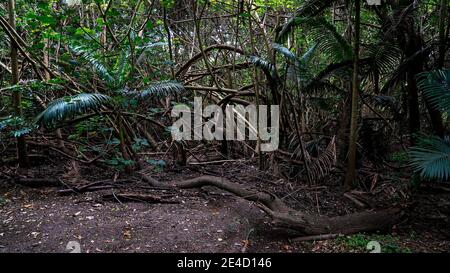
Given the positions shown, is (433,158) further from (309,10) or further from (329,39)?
(309,10)

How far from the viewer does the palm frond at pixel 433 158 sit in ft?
9.73

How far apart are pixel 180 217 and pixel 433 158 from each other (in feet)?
8.51

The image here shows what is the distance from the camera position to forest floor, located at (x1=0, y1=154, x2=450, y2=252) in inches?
121

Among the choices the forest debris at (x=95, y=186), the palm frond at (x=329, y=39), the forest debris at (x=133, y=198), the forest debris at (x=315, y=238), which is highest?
the palm frond at (x=329, y=39)

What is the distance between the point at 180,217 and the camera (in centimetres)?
364

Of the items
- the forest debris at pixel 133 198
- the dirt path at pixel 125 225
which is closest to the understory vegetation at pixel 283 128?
the forest debris at pixel 133 198

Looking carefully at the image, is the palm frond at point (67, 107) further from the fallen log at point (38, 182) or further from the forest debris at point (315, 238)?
the forest debris at point (315, 238)

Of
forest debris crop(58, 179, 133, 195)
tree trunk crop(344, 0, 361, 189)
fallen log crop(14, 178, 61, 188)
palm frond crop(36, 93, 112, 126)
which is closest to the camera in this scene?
A: palm frond crop(36, 93, 112, 126)

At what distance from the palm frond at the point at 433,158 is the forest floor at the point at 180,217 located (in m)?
0.79

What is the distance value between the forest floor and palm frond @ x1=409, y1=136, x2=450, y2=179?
79cm

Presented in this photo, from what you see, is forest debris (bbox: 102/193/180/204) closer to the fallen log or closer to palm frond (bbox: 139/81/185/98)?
the fallen log

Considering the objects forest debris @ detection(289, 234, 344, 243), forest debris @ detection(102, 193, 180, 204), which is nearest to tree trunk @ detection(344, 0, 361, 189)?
forest debris @ detection(289, 234, 344, 243)
